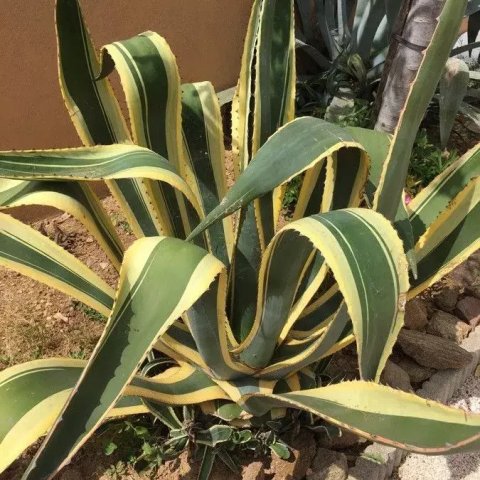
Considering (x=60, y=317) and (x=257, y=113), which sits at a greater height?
(x=257, y=113)

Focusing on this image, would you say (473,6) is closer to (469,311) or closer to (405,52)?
(405,52)

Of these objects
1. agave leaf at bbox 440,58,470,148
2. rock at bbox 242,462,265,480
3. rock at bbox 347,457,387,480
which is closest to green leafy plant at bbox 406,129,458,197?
agave leaf at bbox 440,58,470,148

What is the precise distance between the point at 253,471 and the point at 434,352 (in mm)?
529

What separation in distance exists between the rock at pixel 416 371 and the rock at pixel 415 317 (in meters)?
0.10

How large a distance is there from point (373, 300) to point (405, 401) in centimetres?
17

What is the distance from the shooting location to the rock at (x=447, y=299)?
62.9 inches

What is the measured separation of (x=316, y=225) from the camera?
69cm

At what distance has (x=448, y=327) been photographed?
5.09 feet

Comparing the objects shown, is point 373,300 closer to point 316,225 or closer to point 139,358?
point 316,225

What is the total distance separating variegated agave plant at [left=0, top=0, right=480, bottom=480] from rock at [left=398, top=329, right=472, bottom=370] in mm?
348

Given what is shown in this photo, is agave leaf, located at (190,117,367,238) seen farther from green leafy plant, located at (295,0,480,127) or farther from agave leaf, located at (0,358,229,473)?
green leafy plant, located at (295,0,480,127)

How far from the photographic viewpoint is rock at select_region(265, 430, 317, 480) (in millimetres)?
1219

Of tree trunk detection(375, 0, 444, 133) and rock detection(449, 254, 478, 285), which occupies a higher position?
tree trunk detection(375, 0, 444, 133)

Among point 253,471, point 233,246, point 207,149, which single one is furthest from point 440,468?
point 207,149
